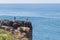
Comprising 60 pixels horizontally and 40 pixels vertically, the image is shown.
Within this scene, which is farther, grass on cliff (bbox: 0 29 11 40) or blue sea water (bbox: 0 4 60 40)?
blue sea water (bbox: 0 4 60 40)

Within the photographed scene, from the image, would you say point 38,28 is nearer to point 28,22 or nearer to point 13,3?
point 28,22

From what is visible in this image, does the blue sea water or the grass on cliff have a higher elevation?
the blue sea water

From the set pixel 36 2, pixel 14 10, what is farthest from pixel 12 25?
pixel 36 2

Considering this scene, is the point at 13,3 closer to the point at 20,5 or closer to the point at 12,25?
the point at 20,5

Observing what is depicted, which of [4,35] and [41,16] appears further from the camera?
[41,16]

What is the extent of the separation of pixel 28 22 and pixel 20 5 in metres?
0.32

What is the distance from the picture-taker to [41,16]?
311 centimetres

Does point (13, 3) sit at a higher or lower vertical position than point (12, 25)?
higher

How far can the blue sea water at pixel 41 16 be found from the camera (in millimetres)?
3078

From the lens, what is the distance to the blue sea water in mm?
3078

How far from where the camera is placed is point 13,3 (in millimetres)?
3068

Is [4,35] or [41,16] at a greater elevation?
[41,16]

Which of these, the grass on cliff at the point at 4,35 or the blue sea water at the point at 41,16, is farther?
the blue sea water at the point at 41,16

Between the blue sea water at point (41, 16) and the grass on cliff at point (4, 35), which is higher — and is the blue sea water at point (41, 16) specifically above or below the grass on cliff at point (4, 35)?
above
